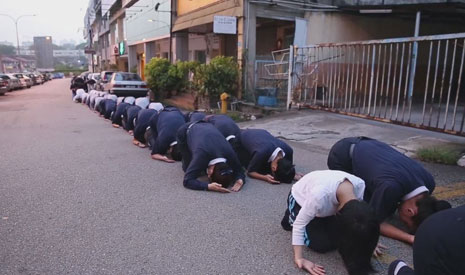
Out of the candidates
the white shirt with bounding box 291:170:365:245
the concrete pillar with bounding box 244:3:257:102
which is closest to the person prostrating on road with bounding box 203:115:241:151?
the white shirt with bounding box 291:170:365:245

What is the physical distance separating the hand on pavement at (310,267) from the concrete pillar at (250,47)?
36.5 feet

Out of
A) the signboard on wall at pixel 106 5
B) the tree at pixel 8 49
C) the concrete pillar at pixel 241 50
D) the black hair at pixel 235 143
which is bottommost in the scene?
the black hair at pixel 235 143

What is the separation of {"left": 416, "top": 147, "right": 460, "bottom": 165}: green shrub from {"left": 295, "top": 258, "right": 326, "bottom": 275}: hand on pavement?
13.5ft

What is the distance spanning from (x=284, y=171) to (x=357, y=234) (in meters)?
2.54

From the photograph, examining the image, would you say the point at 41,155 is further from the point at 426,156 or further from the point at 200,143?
the point at 426,156

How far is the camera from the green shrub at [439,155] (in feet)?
19.8

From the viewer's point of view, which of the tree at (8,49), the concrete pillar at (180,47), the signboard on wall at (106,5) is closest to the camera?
Result: the concrete pillar at (180,47)

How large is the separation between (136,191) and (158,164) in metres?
1.47

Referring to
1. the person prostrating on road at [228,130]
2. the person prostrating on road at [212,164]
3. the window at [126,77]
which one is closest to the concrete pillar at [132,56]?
the window at [126,77]

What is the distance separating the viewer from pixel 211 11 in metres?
16.3

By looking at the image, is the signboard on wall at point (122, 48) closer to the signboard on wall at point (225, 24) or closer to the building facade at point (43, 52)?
the signboard on wall at point (225, 24)

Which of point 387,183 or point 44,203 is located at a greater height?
point 387,183

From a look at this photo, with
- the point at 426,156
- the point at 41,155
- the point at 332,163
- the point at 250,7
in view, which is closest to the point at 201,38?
the point at 250,7

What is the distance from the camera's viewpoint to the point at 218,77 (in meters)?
13.6
